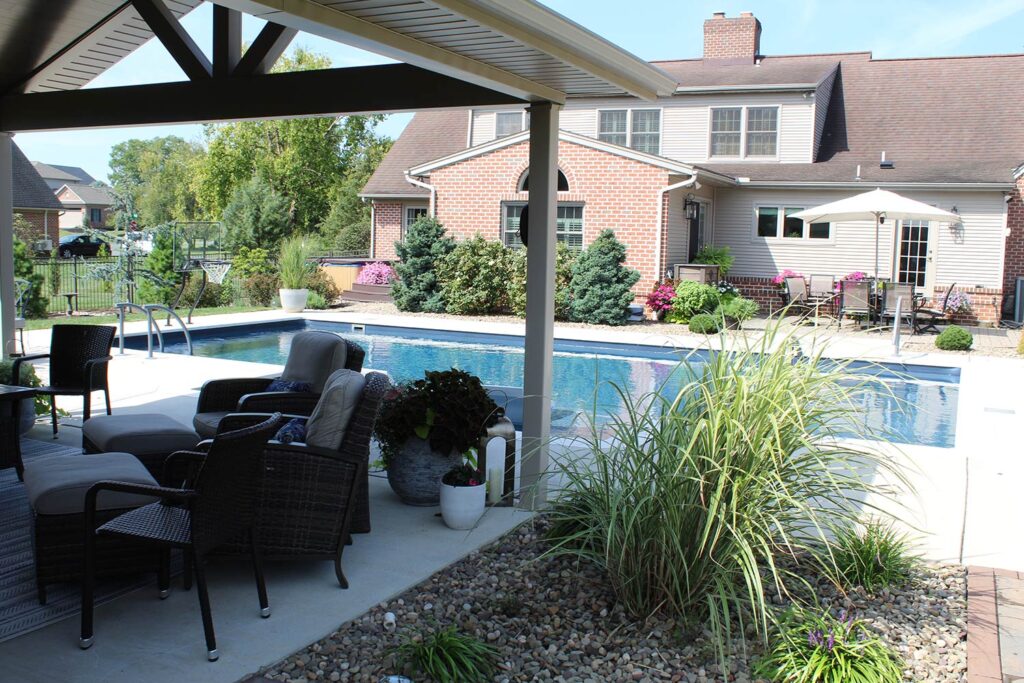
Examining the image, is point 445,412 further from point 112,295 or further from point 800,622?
point 112,295

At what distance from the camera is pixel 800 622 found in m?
3.73

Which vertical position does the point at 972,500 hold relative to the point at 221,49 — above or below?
below

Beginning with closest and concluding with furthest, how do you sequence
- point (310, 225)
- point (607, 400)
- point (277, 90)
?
1. point (277, 90)
2. point (607, 400)
3. point (310, 225)

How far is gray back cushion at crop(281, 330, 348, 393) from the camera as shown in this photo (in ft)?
19.8

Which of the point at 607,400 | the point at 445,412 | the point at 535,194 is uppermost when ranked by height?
the point at 535,194

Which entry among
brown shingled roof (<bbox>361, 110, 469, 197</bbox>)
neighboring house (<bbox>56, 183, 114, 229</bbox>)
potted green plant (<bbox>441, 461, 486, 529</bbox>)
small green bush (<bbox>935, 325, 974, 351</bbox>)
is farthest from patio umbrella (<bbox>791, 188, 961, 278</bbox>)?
neighboring house (<bbox>56, 183, 114, 229</bbox>)

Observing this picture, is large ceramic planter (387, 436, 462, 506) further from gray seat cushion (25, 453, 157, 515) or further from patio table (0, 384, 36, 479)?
patio table (0, 384, 36, 479)

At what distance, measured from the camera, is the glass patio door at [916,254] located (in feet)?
60.8

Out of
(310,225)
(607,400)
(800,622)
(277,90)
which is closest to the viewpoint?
(800,622)

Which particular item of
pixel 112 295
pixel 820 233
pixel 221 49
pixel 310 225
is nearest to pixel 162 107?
pixel 221 49

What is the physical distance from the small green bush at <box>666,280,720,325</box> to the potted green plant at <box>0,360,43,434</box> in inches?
457

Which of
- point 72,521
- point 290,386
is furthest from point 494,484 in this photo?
point 72,521

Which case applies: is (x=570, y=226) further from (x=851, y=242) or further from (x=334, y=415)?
(x=334, y=415)

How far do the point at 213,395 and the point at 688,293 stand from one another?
11.9 metres
